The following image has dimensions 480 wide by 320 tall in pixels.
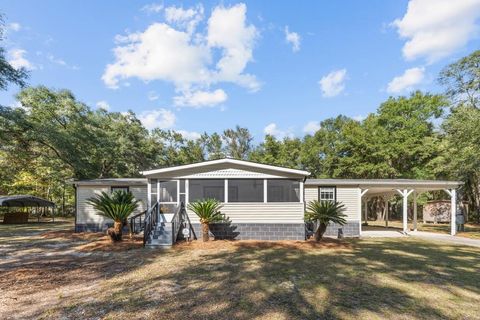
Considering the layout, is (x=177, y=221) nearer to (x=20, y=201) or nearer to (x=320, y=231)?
(x=320, y=231)

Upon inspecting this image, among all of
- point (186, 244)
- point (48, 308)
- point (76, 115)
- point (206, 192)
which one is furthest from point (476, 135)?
point (76, 115)

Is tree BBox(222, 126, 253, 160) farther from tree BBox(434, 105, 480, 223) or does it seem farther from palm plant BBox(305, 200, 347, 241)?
palm plant BBox(305, 200, 347, 241)

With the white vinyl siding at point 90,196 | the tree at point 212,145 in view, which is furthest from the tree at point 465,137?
the tree at point 212,145

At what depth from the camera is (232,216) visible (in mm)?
12555

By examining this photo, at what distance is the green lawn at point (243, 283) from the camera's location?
184 inches

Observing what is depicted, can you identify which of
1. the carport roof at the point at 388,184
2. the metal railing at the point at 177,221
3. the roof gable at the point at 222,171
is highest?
the roof gable at the point at 222,171

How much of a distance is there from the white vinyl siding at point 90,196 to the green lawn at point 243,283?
4916 millimetres

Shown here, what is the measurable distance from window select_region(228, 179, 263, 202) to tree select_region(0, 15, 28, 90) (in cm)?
1165

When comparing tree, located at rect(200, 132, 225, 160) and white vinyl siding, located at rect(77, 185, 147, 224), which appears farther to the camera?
tree, located at rect(200, 132, 225, 160)

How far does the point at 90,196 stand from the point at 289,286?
1310 centimetres

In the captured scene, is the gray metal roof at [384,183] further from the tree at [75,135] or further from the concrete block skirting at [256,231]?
the tree at [75,135]

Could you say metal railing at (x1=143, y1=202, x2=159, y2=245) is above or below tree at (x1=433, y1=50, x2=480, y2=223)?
below

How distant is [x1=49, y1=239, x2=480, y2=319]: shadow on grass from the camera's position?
4.65 m

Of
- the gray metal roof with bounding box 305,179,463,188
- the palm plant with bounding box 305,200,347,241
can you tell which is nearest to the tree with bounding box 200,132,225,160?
the gray metal roof with bounding box 305,179,463,188
